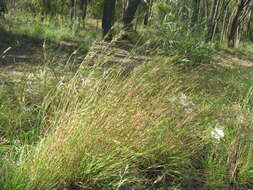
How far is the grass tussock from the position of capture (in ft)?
5.06

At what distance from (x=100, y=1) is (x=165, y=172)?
44.8 feet

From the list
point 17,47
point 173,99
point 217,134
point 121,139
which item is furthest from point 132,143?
point 17,47

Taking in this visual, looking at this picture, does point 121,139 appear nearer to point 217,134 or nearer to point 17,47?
point 217,134

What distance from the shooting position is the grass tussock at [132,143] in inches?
60.7

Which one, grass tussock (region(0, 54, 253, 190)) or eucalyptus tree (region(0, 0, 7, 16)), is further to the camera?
eucalyptus tree (region(0, 0, 7, 16))

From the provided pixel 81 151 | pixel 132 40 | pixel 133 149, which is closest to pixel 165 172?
pixel 133 149

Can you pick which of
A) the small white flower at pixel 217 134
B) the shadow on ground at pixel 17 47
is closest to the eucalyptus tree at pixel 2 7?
the shadow on ground at pixel 17 47

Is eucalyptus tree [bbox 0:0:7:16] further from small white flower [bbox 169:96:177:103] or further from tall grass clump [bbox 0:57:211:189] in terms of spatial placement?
small white flower [bbox 169:96:177:103]

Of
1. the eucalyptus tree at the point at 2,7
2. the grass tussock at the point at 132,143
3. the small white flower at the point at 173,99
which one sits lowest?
the grass tussock at the point at 132,143

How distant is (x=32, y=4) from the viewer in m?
7.62

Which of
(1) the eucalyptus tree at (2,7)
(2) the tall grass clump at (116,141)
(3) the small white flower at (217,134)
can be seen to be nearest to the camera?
(2) the tall grass clump at (116,141)

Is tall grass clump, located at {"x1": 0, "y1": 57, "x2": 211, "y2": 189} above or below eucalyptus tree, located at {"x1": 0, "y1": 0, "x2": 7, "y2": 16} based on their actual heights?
below

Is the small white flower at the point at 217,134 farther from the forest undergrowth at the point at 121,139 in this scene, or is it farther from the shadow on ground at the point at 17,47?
the shadow on ground at the point at 17,47

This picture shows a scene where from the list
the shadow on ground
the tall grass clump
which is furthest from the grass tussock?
the shadow on ground
